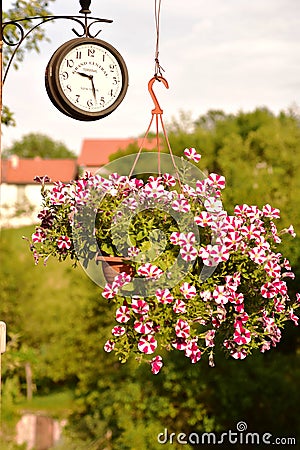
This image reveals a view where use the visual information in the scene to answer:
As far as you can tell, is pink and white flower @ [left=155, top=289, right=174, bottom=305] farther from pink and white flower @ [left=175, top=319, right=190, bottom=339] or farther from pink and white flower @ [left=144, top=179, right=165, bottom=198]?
A: pink and white flower @ [left=144, top=179, right=165, bottom=198]

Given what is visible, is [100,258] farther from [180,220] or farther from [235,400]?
[235,400]

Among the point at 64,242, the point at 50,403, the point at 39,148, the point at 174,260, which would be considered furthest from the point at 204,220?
the point at 39,148

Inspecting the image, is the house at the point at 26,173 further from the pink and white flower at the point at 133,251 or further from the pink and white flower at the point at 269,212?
the pink and white flower at the point at 133,251

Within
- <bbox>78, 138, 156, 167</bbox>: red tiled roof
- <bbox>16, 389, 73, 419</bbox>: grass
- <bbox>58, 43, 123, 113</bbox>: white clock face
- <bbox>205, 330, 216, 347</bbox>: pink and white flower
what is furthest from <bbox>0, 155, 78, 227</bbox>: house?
<bbox>205, 330, 216, 347</bbox>: pink and white flower

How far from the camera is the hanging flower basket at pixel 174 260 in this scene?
3.49 meters

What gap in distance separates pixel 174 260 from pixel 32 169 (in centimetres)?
4428

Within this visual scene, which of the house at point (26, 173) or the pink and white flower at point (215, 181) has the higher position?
the house at point (26, 173)

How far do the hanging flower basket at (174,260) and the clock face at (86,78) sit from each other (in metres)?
0.43

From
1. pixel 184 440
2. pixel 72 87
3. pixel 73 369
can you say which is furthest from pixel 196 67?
pixel 72 87

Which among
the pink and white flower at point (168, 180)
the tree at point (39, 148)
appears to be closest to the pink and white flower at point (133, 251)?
the pink and white flower at point (168, 180)

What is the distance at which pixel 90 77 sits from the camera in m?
3.91

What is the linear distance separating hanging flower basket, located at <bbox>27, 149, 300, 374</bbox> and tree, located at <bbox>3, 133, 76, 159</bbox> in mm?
51269

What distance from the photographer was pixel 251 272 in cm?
363

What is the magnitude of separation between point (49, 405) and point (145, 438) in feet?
25.0
